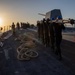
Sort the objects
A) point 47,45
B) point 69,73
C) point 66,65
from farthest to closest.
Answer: point 47,45, point 66,65, point 69,73

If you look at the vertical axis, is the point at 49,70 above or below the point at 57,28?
below

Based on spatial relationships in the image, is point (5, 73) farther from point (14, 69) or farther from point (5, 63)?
point (5, 63)

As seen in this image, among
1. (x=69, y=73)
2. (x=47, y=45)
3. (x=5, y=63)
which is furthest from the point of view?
(x=47, y=45)

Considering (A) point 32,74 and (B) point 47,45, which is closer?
(A) point 32,74

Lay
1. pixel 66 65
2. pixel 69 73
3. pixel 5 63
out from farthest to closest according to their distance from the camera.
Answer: pixel 5 63
pixel 66 65
pixel 69 73

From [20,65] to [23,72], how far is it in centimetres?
181

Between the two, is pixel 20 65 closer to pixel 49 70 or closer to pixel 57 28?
pixel 49 70

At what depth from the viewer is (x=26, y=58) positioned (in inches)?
604

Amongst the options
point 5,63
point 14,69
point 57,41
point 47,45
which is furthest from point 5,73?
point 47,45

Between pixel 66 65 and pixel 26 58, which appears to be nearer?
pixel 66 65

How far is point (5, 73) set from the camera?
11.9 meters

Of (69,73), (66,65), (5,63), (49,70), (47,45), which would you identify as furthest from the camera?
(47,45)

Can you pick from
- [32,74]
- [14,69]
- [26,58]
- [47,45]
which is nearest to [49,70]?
[32,74]

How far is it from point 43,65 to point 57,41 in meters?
2.59
